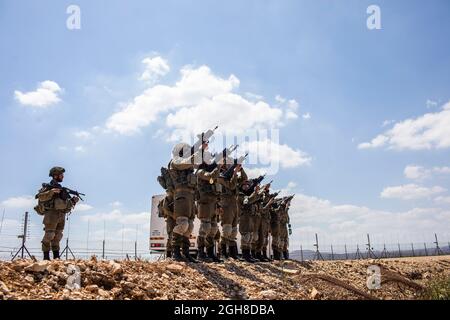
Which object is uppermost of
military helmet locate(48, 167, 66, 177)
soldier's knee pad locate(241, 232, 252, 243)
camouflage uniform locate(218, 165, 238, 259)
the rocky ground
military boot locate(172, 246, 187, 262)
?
military helmet locate(48, 167, 66, 177)

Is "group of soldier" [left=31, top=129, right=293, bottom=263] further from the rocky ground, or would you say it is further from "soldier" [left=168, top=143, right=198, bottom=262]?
the rocky ground

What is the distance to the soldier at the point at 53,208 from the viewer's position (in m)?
9.47

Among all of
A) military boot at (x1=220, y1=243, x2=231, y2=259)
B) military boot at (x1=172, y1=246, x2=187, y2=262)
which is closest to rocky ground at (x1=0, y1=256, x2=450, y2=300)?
military boot at (x1=172, y1=246, x2=187, y2=262)

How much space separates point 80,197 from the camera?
1017cm

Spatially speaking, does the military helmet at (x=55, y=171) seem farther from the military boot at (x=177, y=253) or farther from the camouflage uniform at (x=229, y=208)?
the camouflage uniform at (x=229, y=208)

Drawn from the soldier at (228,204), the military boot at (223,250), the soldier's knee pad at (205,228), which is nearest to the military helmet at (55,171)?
the soldier's knee pad at (205,228)

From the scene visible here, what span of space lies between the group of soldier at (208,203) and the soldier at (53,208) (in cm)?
252

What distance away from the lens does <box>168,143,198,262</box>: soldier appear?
817 cm

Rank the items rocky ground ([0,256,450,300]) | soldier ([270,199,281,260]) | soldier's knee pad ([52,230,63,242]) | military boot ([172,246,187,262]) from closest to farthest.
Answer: rocky ground ([0,256,450,300]) → military boot ([172,246,187,262]) → soldier's knee pad ([52,230,63,242]) → soldier ([270,199,281,260])

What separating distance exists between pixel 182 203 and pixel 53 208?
373 centimetres

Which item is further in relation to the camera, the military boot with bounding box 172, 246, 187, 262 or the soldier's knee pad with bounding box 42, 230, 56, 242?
the soldier's knee pad with bounding box 42, 230, 56, 242

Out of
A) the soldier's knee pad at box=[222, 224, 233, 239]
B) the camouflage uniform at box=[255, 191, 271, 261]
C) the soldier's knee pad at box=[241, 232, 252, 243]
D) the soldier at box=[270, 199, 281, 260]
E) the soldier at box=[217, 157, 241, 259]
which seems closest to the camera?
the soldier at box=[217, 157, 241, 259]
